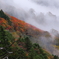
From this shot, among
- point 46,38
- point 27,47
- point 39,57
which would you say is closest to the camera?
point 39,57

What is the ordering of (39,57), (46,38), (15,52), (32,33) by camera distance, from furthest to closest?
(46,38) < (32,33) < (39,57) < (15,52)

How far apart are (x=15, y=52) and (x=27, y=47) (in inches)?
257

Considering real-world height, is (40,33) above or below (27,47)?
above

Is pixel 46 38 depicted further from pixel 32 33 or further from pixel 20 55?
pixel 20 55

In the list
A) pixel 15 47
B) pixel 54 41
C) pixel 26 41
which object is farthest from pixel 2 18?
pixel 54 41

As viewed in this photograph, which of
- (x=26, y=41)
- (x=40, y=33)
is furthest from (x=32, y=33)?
(x=26, y=41)

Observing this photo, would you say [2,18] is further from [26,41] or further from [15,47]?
[15,47]

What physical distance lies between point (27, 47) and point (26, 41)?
4.06 ft

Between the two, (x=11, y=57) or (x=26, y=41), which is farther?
(x=26, y=41)

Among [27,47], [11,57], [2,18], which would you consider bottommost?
[11,57]

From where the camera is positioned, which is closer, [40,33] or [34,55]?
[34,55]

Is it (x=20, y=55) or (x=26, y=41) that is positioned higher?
(x=26, y=41)

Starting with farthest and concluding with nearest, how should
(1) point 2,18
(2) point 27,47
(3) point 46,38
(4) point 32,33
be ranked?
(3) point 46,38 < (4) point 32,33 < (1) point 2,18 < (2) point 27,47

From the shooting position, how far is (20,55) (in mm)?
28750
